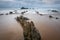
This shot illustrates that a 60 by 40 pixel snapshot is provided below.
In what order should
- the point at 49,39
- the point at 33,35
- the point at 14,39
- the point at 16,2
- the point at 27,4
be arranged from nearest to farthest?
the point at 33,35 < the point at 14,39 < the point at 49,39 < the point at 16,2 < the point at 27,4

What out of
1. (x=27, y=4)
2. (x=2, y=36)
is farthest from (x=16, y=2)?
(x=2, y=36)

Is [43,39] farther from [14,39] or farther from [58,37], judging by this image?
[14,39]

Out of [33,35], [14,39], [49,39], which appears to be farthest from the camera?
[49,39]

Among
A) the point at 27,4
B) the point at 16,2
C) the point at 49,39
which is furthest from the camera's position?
the point at 27,4

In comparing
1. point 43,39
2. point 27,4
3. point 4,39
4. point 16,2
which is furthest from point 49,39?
point 27,4

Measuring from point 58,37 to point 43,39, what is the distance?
67cm

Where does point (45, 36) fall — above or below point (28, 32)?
below

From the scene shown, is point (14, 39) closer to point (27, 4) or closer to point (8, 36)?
point (8, 36)

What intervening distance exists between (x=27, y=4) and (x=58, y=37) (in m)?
20.3

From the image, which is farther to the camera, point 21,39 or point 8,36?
point 8,36

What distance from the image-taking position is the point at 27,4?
24.8 metres

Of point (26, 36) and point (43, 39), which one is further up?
point (26, 36)

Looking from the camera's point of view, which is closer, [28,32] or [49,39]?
[28,32]

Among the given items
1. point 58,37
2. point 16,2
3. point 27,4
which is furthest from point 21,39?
point 27,4
